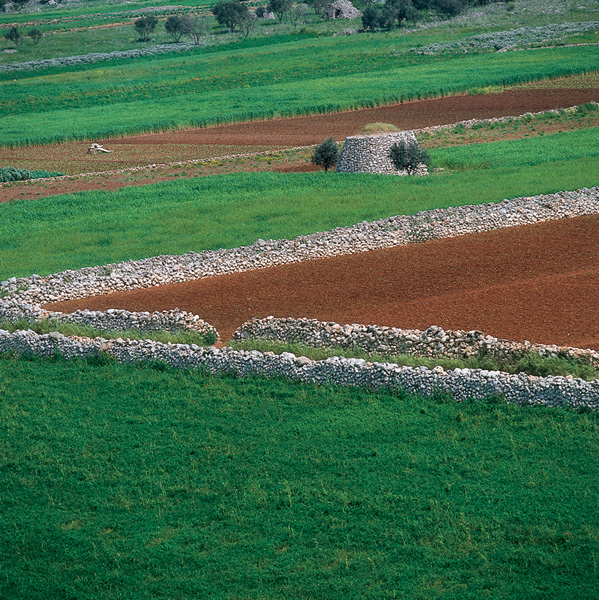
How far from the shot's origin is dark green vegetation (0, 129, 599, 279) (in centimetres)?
3516

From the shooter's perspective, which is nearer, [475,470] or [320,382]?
[475,470]

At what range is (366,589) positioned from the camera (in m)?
12.6

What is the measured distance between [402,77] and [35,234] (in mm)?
57853

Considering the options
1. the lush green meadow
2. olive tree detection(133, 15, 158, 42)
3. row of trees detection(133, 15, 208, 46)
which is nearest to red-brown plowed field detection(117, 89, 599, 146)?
the lush green meadow

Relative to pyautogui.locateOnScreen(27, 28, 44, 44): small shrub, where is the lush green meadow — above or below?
below

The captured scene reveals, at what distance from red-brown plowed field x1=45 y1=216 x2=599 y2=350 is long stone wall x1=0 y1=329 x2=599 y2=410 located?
3.20m

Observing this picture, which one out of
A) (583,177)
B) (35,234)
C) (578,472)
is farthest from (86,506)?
(583,177)

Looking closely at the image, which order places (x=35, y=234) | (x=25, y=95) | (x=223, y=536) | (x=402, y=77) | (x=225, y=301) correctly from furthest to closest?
1. (x=25, y=95)
2. (x=402, y=77)
3. (x=35, y=234)
4. (x=225, y=301)
5. (x=223, y=536)

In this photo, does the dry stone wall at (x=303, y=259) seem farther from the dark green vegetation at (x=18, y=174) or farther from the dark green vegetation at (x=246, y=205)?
the dark green vegetation at (x=18, y=174)

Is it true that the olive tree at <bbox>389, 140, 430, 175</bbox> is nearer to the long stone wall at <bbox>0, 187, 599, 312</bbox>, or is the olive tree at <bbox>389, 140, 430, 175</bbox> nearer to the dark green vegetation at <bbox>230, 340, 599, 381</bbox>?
the long stone wall at <bbox>0, 187, 599, 312</bbox>

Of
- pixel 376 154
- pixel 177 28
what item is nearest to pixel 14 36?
pixel 177 28

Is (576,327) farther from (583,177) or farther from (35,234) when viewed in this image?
(35,234)

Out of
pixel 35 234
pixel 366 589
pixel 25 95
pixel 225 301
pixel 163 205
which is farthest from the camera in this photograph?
pixel 25 95

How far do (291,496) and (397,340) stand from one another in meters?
7.00
